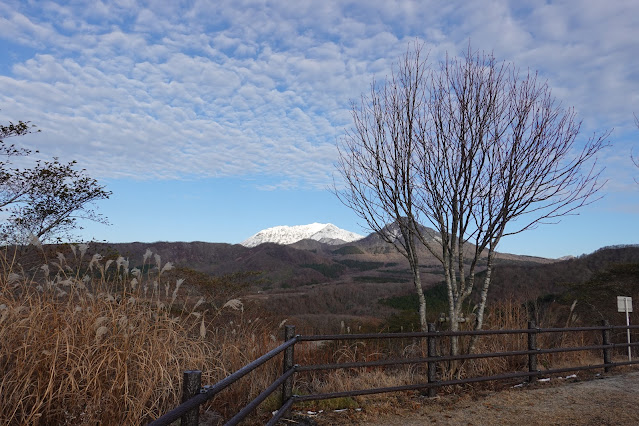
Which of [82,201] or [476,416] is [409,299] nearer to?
[82,201]

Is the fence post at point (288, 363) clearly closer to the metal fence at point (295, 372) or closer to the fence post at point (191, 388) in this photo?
the metal fence at point (295, 372)

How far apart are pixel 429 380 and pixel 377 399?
0.92 metres

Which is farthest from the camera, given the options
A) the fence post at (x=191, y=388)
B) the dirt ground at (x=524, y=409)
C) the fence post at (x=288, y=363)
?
the dirt ground at (x=524, y=409)

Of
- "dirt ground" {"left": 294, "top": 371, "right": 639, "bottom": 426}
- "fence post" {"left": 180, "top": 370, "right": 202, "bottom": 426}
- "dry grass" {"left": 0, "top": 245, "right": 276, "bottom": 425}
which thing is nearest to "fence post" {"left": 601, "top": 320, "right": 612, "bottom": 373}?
"dirt ground" {"left": 294, "top": 371, "right": 639, "bottom": 426}

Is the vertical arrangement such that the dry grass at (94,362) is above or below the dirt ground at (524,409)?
above

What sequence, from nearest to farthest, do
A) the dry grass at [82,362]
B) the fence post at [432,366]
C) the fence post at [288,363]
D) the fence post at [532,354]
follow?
Result: 1. the dry grass at [82,362]
2. the fence post at [288,363]
3. the fence post at [432,366]
4. the fence post at [532,354]

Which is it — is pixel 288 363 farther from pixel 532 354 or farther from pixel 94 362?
pixel 532 354

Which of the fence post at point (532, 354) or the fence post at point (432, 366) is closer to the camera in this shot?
the fence post at point (432, 366)

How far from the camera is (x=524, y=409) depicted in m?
6.88

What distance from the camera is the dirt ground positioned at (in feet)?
20.7

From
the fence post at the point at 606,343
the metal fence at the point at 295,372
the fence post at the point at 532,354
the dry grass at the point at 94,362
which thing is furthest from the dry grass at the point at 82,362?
the fence post at the point at 606,343

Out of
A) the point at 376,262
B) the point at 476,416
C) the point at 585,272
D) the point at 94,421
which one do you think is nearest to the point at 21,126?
the point at 94,421

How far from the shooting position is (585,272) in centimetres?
4606

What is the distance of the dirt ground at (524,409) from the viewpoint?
248 inches
